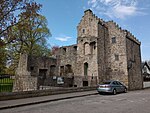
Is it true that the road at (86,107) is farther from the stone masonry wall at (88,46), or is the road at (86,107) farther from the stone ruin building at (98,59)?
the stone masonry wall at (88,46)

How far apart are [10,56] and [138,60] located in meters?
26.2

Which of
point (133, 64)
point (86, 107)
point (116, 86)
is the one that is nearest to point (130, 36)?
point (133, 64)

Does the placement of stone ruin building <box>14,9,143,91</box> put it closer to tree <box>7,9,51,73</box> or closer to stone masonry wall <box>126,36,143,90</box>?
stone masonry wall <box>126,36,143,90</box>

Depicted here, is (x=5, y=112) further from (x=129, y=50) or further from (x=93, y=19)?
(x=129, y=50)

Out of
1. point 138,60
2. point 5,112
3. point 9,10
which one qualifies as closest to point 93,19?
point 138,60

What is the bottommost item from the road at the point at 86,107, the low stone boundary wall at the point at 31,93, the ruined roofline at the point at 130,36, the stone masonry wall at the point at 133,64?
the road at the point at 86,107

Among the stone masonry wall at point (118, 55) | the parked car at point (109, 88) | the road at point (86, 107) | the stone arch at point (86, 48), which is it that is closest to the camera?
the road at point (86, 107)

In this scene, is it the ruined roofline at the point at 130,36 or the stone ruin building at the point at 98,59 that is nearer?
the stone ruin building at the point at 98,59

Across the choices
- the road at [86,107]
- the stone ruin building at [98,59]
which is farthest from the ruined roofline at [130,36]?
the road at [86,107]

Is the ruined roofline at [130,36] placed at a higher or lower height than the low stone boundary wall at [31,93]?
higher

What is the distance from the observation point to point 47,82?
23.7 meters

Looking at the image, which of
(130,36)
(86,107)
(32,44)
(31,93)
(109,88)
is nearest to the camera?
(86,107)

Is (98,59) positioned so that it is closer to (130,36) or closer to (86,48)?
(86,48)

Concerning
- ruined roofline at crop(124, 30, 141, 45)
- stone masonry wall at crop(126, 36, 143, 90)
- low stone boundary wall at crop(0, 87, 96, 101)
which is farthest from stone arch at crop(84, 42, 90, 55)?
low stone boundary wall at crop(0, 87, 96, 101)
